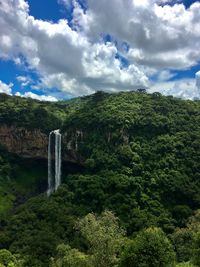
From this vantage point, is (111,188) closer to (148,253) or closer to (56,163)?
(56,163)

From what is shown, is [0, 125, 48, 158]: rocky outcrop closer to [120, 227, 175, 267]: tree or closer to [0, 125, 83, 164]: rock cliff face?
[0, 125, 83, 164]: rock cliff face

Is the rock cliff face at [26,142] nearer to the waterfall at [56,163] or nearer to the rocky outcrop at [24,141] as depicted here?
the rocky outcrop at [24,141]

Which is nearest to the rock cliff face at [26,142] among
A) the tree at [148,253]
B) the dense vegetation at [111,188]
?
the dense vegetation at [111,188]

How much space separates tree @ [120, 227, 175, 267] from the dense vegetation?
7 cm

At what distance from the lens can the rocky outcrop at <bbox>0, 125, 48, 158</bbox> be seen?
9450 centimetres

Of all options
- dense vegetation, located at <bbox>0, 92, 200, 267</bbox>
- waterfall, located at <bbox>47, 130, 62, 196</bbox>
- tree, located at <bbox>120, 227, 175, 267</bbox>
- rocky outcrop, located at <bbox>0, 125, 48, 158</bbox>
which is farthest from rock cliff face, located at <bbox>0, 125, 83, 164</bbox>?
tree, located at <bbox>120, 227, 175, 267</bbox>

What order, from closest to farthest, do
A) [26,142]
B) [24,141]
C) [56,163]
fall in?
[56,163] → [26,142] → [24,141]

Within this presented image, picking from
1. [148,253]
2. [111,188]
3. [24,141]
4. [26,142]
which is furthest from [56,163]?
[148,253]

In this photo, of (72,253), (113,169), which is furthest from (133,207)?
(72,253)

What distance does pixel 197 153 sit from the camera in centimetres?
7831

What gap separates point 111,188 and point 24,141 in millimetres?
29127

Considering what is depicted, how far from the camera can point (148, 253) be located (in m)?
34.7

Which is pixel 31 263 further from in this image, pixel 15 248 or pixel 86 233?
pixel 86 233

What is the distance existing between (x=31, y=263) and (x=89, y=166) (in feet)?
102
